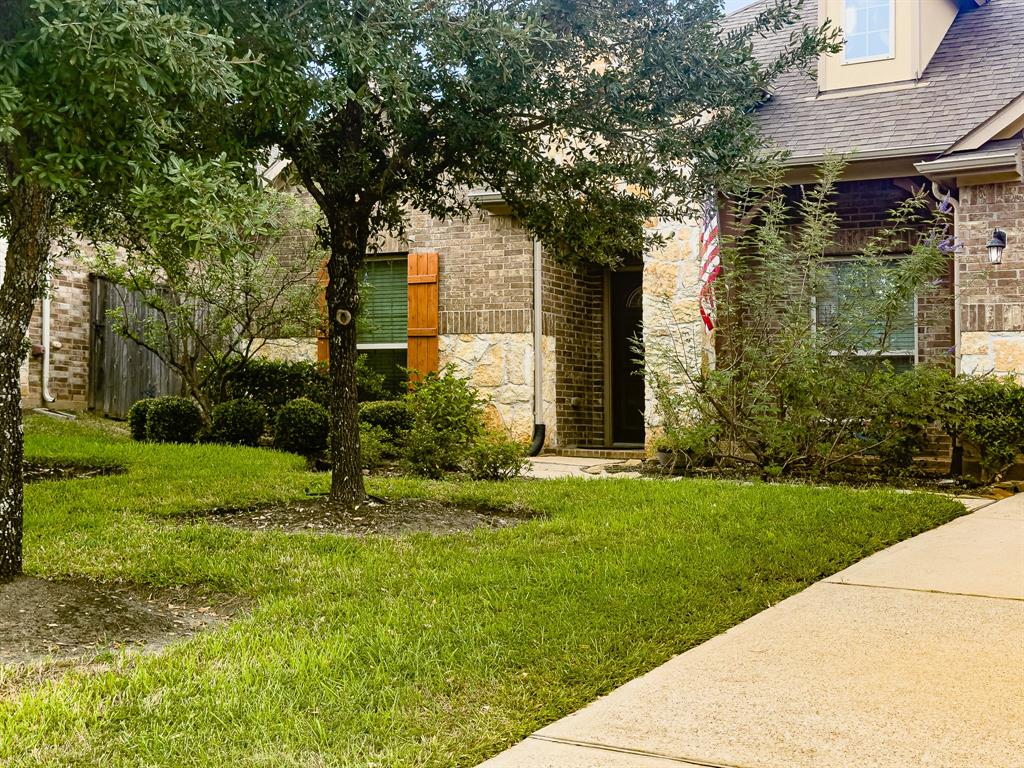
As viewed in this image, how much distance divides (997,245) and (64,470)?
9033 mm

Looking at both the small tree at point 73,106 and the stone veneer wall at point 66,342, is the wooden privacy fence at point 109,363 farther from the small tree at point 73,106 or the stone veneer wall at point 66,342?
the small tree at point 73,106

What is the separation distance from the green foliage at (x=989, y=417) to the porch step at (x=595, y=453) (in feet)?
12.7

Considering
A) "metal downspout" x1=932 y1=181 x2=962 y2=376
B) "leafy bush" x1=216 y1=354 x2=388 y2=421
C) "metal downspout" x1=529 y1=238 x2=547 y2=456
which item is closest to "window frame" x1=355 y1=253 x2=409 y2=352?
"leafy bush" x1=216 y1=354 x2=388 y2=421

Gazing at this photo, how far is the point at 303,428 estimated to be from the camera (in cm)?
1106

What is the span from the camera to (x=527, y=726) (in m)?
3.39

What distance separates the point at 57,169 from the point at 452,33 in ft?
8.18

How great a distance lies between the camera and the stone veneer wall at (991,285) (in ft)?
33.2

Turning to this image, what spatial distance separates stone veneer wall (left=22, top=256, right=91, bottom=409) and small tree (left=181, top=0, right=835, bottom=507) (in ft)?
24.4

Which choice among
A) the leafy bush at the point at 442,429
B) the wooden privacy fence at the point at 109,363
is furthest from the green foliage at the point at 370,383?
the wooden privacy fence at the point at 109,363

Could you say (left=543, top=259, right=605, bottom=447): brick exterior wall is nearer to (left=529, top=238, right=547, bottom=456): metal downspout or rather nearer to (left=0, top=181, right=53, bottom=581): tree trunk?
(left=529, top=238, right=547, bottom=456): metal downspout

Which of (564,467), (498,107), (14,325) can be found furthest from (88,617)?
(564,467)

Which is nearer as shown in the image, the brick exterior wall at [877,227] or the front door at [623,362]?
the brick exterior wall at [877,227]

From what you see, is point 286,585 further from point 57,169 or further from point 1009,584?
point 1009,584

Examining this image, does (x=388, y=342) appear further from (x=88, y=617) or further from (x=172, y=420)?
(x=88, y=617)
